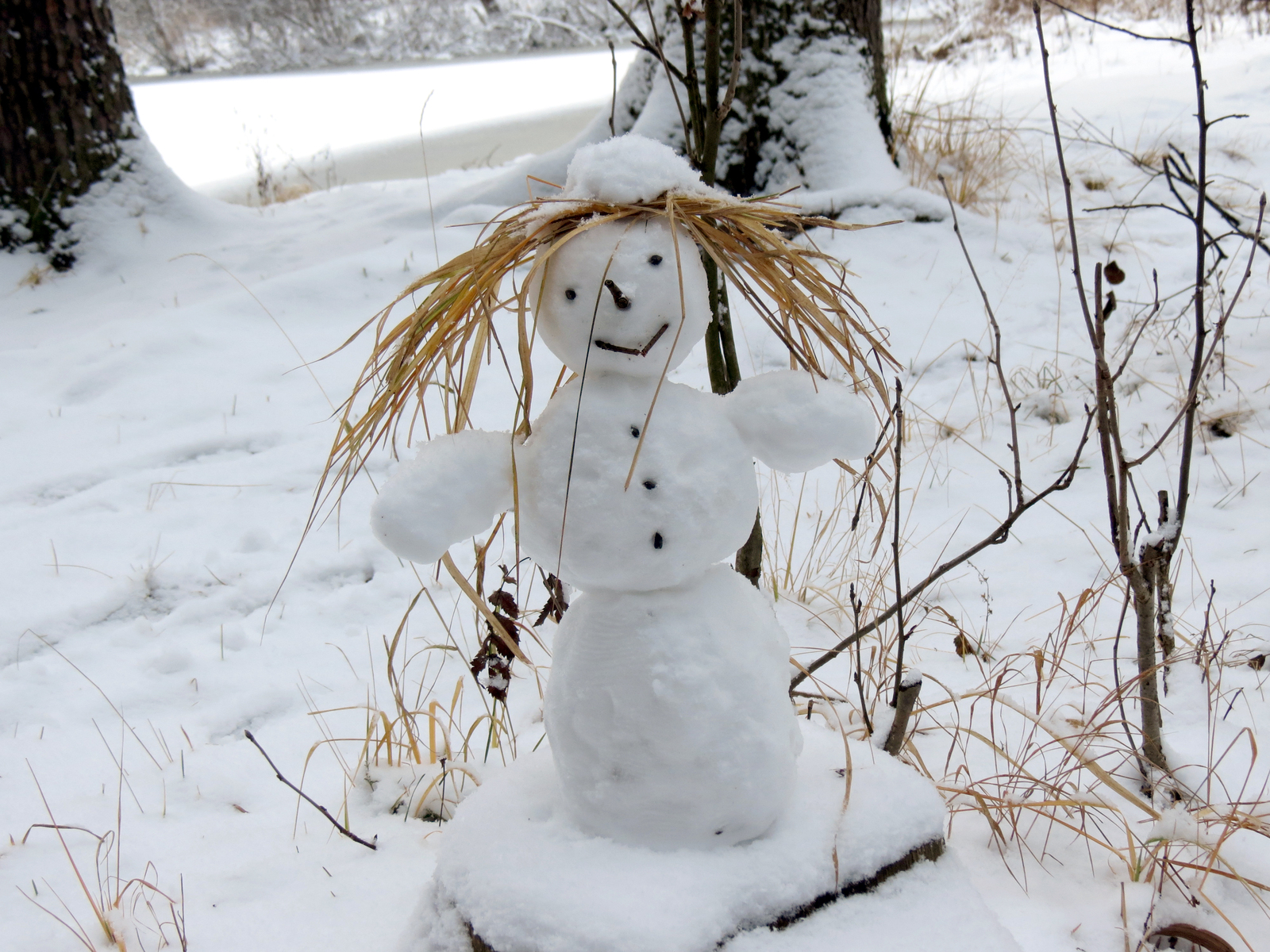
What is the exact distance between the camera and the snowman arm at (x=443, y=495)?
0.85 metres

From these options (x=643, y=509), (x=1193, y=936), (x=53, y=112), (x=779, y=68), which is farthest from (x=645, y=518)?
(x=53, y=112)

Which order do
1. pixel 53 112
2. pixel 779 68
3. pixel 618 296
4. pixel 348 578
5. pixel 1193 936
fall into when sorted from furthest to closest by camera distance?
pixel 53 112 < pixel 779 68 < pixel 348 578 < pixel 1193 936 < pixel 618 296

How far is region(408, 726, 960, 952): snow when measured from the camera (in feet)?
2.83

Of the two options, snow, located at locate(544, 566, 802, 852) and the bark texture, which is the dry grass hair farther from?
the bark texture

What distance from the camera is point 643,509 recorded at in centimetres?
86

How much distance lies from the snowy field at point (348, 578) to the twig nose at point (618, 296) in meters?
0.64

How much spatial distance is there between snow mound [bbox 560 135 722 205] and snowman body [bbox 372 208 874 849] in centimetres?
3

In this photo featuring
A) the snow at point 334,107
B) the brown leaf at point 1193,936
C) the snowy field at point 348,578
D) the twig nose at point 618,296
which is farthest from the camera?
the snow at point 334,107

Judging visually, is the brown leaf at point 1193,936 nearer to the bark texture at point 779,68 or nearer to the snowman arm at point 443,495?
the snowman arm at point 443,495

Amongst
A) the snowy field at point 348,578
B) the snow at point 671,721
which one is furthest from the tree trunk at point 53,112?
the snow at point 671,721

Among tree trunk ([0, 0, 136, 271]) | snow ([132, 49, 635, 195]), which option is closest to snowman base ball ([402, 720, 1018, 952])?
tree trunk ([0, 0, 136, 271])

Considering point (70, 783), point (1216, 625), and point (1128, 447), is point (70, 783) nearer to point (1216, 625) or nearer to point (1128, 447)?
point (1216, 625)

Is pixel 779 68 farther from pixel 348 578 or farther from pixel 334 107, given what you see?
pixel 334 107

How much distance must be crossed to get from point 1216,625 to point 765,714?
1216mm
